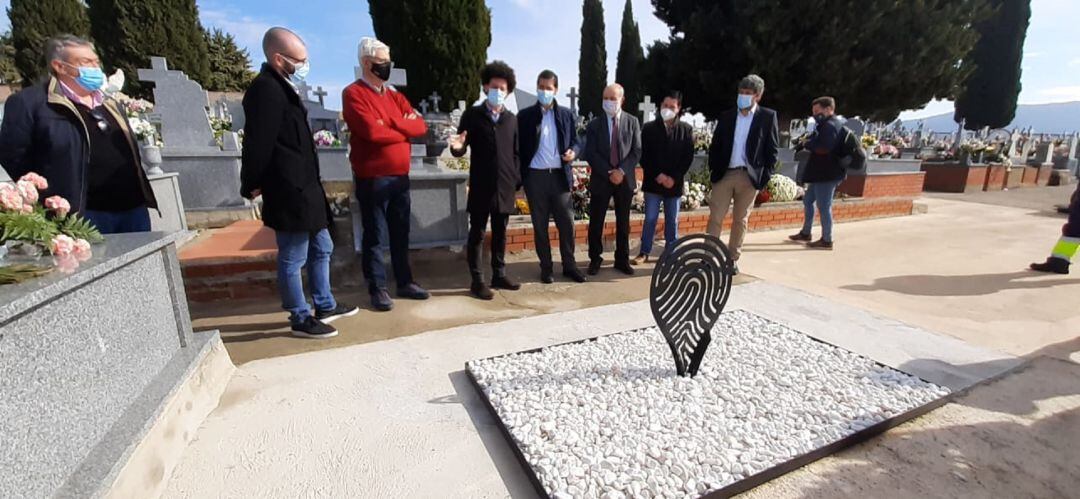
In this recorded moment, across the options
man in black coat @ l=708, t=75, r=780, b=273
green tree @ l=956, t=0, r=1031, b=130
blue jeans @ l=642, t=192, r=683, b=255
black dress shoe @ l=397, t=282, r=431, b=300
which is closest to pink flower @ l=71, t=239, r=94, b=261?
Result: black dress shoe @ l=397, t=282, r=431, b=300

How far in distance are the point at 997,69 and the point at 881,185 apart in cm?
1823

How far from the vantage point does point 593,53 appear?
27.6 metres

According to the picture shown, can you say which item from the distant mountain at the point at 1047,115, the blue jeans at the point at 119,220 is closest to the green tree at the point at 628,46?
the blue jeans at the point at 119,220

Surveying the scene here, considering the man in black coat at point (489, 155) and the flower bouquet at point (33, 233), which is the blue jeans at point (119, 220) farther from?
the man in black coat at point (489, 155)

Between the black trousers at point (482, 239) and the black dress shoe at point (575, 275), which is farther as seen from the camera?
the black dress shoe at point (575, 275)

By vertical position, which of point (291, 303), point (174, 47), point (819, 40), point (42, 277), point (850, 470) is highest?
point (174, 47)

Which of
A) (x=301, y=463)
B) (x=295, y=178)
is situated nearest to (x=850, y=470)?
(x=301, y=463)

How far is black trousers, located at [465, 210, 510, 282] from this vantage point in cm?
374

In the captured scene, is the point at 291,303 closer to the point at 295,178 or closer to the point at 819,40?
the point at 295,178

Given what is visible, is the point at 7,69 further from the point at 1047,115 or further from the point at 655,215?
the point at 1047,115

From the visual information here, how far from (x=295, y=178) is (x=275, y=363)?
1002mm

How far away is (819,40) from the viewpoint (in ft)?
35.4

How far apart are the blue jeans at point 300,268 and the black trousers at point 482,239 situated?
1048 mm

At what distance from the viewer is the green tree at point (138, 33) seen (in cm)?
1689
